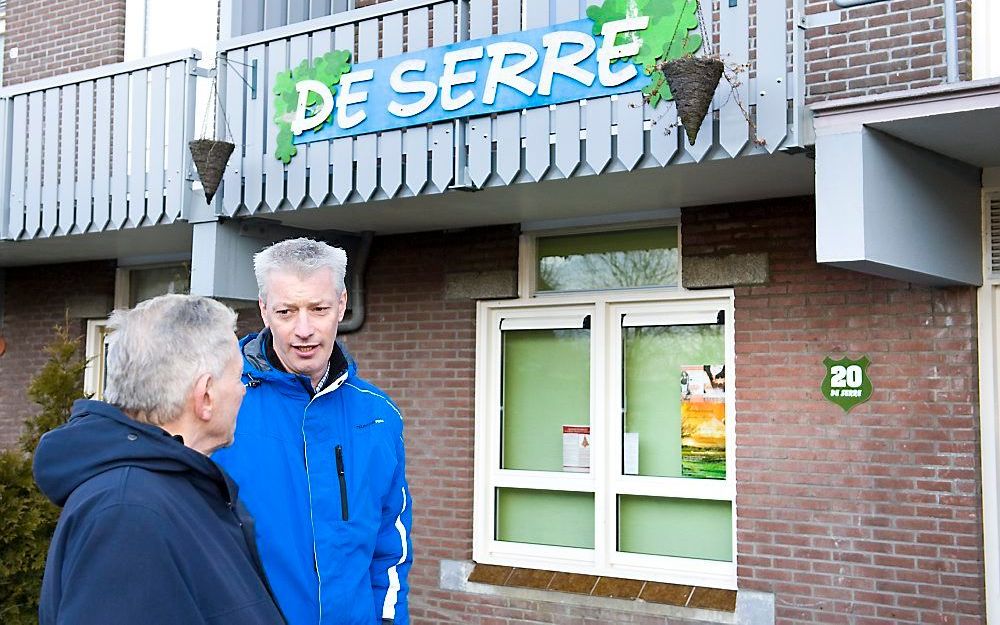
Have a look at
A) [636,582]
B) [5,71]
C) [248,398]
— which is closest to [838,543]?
[636,582]

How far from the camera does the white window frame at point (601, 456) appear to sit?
23.2ft

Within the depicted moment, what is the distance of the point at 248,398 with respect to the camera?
2.95 metres

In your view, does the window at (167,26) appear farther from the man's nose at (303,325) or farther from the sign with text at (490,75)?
the man's nose at (303,325)

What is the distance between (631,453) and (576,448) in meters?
0.42

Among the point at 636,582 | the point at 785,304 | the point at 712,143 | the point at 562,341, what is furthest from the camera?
the point at 562,341

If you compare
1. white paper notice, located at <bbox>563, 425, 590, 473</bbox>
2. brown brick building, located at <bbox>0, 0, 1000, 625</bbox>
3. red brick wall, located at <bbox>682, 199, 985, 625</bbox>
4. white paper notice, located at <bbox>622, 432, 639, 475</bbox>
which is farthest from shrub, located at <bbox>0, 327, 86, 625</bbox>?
red brick wall, located at <bbox>682, 199, 985, 625</bbox>

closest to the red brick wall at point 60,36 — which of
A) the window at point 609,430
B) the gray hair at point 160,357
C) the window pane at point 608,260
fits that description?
the window at point 609,430

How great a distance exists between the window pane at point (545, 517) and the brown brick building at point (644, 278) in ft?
0.07

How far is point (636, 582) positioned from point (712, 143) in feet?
10.4

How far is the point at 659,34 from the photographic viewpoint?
5.72 metres

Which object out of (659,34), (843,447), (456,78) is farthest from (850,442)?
(456,78)

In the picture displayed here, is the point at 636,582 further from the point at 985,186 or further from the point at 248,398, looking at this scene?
the point at 248,398

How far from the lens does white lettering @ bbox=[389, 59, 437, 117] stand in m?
6.64

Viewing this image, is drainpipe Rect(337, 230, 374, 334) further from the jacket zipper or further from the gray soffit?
the jacket zipper
